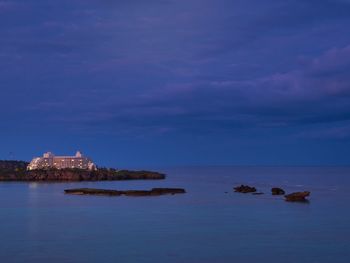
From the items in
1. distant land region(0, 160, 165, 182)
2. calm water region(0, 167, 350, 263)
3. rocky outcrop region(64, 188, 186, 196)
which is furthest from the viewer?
distant land region(0, 160, 165, 182)

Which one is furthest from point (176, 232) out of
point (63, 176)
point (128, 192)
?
point (63, 176)

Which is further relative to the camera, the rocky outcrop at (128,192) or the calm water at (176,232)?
the rocky outcrop at (128,192)

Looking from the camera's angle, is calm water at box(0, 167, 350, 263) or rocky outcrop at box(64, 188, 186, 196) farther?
rocky outcrop at box(64, 188, 186, 196)

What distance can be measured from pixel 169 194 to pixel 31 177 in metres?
85.9

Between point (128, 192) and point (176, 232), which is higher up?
point (128, 192)

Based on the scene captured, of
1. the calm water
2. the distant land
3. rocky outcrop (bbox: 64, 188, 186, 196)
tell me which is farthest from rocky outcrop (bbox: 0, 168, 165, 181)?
the calm water

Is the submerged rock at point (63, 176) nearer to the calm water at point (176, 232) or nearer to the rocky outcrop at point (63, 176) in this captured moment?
the rocky outcrop at point (63, 176)

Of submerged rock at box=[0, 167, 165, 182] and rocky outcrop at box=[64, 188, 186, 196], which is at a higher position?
submerged rock at box=[0, 167, 165, 182]

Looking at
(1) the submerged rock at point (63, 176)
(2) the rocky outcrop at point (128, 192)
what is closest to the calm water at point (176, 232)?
(2) the rocky outcrop at point (128, 192)

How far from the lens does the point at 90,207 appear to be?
230 ft

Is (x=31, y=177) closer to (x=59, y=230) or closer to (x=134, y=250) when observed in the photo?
(x=59, y=230)

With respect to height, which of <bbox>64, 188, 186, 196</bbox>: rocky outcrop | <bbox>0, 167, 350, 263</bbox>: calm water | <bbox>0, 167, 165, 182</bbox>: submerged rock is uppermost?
<bbox>0, 167, 165, 182</bbox>: submerged rock

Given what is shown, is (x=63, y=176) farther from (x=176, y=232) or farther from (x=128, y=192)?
(x=176, y=232)

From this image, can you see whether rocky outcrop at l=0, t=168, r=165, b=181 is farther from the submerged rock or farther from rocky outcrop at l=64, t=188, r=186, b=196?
rocky outcrop at l=64, t=188, r=186, b=196
